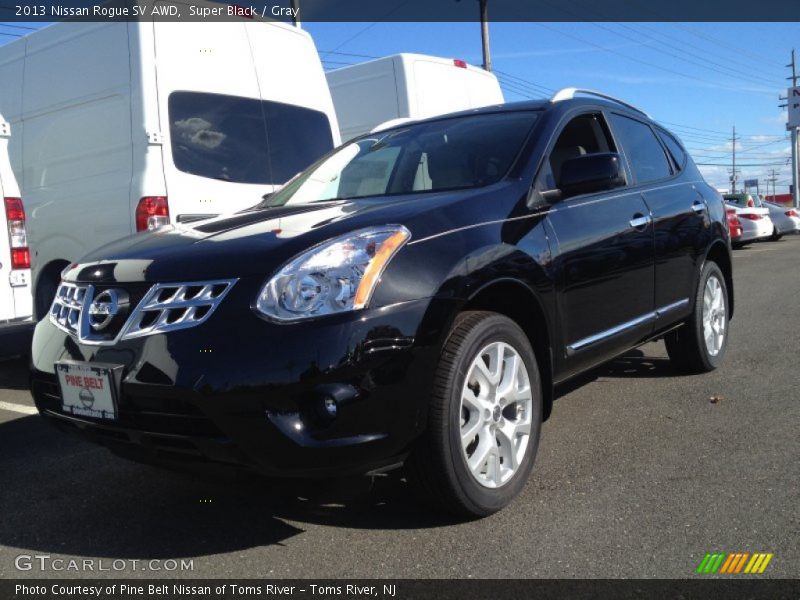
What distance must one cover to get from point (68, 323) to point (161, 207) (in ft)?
8.47

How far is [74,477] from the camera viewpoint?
378 cm

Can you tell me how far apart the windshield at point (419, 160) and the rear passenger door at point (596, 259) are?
9.3 inches

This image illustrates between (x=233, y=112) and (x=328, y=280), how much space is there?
4.05 metres

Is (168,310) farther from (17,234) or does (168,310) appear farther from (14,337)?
(17,234)

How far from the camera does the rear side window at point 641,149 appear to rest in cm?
455

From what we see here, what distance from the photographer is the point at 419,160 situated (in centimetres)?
408

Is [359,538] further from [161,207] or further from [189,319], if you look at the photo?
[161,207]

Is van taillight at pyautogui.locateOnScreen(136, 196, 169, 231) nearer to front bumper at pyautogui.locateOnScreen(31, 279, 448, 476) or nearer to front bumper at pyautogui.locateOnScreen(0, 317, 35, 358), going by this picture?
front bumper at pyautogui.locateOnScreen(0, 317, 35, 358)

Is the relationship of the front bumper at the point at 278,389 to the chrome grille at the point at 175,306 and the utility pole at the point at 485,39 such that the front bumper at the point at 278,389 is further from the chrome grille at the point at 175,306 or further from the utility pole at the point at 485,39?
the utility pole at the point at 485,39

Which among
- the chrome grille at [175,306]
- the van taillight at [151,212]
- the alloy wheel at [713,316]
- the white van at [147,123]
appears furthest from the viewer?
the white van at [147,123]

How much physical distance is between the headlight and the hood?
0.06 metres

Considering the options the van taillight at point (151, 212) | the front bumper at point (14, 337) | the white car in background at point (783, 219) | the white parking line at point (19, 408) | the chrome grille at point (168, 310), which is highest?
the chrome grille at point (168, 310)

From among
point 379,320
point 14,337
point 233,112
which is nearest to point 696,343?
point 379,320

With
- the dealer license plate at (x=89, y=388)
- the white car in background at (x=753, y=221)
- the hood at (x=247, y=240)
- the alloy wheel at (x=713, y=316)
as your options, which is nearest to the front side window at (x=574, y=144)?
the hood at (x=247, y=240)
